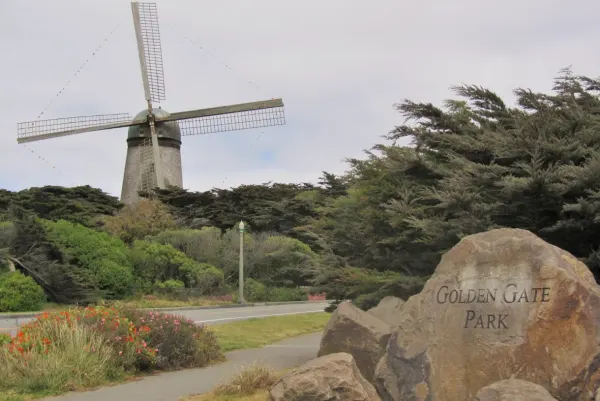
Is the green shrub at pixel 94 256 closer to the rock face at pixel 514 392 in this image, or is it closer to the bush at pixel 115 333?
the bush at pixel 115 333

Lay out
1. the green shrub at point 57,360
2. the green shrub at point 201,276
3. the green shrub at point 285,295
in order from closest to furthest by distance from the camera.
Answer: the green shrub at point 57,360 < the green shrub at point 201,276 < the green shrub at point 285,295

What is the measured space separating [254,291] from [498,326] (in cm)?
2989

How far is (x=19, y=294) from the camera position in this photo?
78.1ft

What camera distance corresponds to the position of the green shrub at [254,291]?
3575cm

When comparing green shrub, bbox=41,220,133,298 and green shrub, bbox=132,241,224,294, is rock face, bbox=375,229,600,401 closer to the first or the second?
green shrub, bbox=41,220,133,298

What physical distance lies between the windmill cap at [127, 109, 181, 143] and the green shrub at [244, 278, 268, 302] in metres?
16.1

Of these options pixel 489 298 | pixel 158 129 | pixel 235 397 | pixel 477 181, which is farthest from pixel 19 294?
pixel 158 129

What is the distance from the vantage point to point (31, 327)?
35.2 ft

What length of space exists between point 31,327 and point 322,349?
16.6ft

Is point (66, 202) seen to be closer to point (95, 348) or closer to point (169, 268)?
point (169, 268)

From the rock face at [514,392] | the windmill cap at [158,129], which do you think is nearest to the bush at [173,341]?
the rock face at [514,392]

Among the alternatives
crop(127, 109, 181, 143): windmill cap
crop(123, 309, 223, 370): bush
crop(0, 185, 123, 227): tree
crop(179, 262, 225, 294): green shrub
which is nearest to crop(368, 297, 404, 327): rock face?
crop(123, 309, 223, 370): bush

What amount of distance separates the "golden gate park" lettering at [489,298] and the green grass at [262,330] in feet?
27.1

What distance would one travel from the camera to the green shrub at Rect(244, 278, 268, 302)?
35750mm
